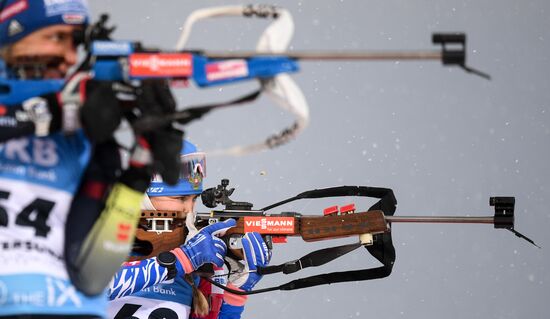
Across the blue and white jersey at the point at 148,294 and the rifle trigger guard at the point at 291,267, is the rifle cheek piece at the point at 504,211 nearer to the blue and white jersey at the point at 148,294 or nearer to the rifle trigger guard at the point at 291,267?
the rifle trigger guard at the point at 291,267

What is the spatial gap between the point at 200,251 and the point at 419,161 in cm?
160

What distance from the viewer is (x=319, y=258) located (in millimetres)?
4410

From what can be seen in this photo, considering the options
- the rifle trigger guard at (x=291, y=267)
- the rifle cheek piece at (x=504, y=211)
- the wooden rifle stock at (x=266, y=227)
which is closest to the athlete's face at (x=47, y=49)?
the wooden rifle stock at (x=266, y=227)

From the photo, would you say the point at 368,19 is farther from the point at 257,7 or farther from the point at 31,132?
the point at 31,132

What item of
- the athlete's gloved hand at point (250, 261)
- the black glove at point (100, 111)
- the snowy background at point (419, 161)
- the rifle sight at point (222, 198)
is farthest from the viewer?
the snowy background at point (419, 161)

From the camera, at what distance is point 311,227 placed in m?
4.27

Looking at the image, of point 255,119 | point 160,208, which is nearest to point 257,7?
point 160,208

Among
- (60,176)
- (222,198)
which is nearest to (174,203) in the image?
Result: (222,198)

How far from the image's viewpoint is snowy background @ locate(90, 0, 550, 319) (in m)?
5.22

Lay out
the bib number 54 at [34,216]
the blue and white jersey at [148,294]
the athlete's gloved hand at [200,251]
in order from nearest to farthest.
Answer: the bib number 54 at [34,216]
the blue and white jersey at [148,294]
the athlete's gloved hand at [200,251]

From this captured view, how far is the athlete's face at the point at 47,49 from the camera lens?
8.39 feet

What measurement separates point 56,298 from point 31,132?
0.35 m

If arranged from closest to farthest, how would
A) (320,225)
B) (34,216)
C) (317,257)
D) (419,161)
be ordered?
1. (34,216)
2. (320,225)
3. (317,257)
4. (419,161)

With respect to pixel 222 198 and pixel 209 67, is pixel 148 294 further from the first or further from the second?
pixel 209 67
